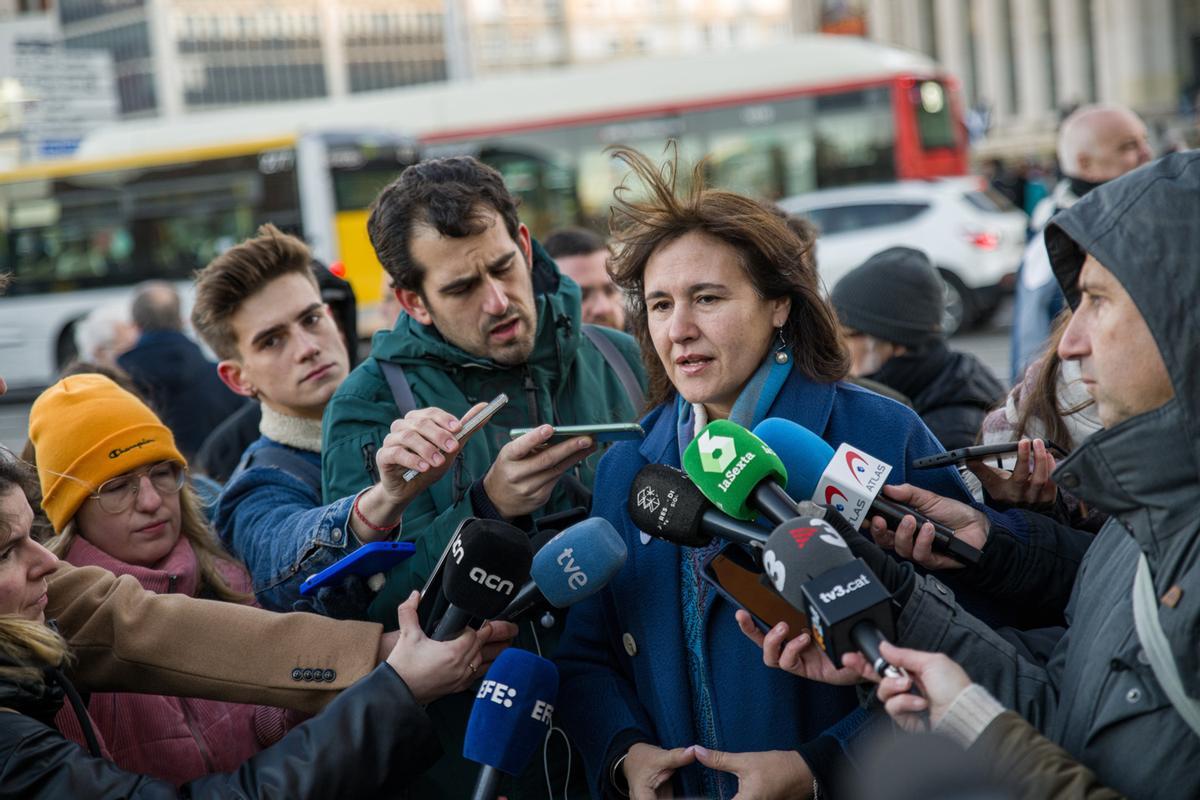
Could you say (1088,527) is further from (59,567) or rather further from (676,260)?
(59,567)

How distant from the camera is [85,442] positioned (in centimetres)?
317

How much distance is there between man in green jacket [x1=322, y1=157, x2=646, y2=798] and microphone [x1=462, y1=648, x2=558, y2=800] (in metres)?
0.62

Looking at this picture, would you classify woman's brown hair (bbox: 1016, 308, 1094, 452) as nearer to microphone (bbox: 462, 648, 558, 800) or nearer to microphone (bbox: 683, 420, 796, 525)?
microphone (bbox: 683, 420, 796, 525)

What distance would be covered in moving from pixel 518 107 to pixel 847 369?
1709 centimetres

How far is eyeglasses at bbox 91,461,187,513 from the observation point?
3.16 meters

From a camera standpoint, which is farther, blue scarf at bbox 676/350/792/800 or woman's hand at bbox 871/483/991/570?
blue scarf at bbox 676/350/792/800

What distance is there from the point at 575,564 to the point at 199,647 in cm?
83

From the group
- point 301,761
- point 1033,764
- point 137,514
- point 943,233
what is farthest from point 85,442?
point 943,233

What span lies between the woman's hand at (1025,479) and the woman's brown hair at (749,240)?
1.35 feet

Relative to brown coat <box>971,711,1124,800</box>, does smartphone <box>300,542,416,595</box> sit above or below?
above

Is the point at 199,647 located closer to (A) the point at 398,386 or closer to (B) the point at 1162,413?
(A) the point at 398,386

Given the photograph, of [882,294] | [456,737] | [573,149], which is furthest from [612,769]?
[573,149]

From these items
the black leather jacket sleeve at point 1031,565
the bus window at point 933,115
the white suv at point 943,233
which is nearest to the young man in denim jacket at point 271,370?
the black leather jacket sleeve at point 1031,565

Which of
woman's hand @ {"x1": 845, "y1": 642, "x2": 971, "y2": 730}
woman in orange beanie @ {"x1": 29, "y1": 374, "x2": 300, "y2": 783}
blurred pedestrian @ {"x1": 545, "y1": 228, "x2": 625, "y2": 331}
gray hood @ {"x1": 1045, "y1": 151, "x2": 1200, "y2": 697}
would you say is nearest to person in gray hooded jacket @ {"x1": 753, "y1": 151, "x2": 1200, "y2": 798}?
gray hood @ {"x1": 1045, "y1": 151, "x2": 1200, "y2": 697}
